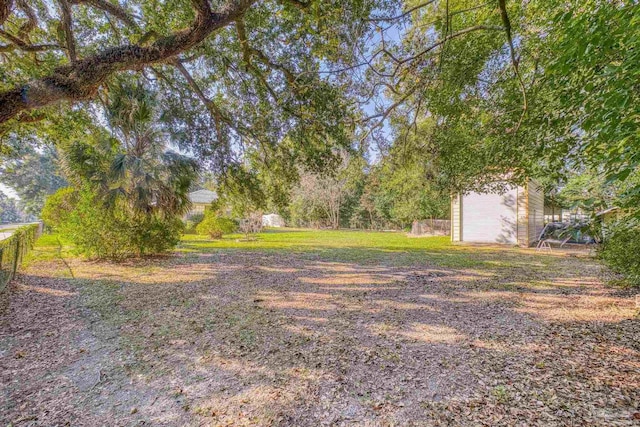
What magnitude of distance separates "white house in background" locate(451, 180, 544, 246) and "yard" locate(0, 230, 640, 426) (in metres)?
6.63

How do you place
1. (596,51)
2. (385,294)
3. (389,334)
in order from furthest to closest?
(385,294) < (389,334) < (596,51)

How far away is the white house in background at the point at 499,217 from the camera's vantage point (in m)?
11.8

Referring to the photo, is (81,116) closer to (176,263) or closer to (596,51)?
(176,263)

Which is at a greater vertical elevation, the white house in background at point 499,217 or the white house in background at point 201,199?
the white house in background at point 201,199

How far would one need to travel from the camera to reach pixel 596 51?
7.80 ft

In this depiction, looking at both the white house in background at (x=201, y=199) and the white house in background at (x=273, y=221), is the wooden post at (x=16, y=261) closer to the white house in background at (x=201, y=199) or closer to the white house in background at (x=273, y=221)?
the white house in background at (x=201, y=199)

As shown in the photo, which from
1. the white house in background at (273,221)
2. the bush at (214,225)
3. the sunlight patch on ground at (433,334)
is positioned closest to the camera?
the sunlight patch on ground at (433,334)

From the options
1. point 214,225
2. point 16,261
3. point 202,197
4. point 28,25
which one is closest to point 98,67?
point 28,25

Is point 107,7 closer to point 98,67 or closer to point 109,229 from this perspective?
point 98,67

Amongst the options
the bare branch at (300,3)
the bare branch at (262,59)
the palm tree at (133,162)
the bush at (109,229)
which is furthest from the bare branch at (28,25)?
the bare branch at (300,3)

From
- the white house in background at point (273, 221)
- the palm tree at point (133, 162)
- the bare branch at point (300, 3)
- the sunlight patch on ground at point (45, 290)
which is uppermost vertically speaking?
the bare branch at point (300, 3)

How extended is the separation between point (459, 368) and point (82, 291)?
20.6 feet

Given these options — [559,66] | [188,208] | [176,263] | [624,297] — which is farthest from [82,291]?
[624,297]

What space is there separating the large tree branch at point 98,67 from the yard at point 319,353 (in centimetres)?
264
